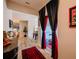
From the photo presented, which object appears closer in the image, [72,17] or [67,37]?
[72,17]

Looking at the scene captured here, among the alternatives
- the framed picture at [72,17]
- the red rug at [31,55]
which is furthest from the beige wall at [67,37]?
the red rug at [31,55]

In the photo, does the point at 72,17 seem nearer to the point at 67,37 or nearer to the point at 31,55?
the point at 67,37

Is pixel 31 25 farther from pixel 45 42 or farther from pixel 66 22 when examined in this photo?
pixel 66 22

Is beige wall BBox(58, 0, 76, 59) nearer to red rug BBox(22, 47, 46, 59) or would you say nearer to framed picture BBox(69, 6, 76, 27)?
framed picture BBox(69, 6, 76, 27)

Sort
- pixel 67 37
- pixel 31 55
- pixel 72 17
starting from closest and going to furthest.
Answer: pixel 72 17, pixel 67 37, pixel 31 55

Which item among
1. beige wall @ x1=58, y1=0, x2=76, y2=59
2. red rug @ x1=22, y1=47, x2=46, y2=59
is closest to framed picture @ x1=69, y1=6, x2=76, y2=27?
beige wall @ x1=58, y1=0, x2=76, y2=59

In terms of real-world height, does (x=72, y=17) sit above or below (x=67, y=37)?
above

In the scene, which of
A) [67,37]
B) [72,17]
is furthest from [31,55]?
[72,17]

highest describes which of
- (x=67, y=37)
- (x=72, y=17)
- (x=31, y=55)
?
(x=72, y=17)

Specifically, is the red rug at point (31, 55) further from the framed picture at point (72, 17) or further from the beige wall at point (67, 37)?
the framed picture at point (72, 17)

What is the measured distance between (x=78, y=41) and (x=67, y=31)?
215cm

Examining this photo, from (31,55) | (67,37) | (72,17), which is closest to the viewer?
(72,17)

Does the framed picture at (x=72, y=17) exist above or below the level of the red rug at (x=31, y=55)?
above

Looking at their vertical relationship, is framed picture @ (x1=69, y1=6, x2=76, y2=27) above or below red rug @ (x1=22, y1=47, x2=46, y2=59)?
above
